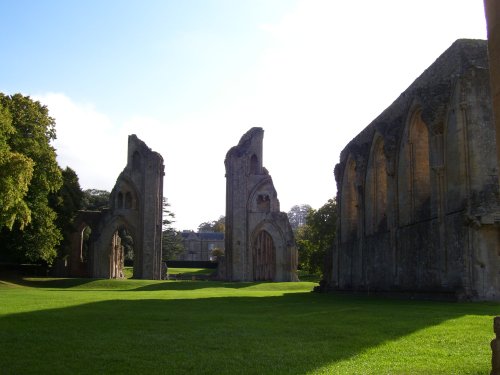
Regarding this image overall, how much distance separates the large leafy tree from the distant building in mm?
76341

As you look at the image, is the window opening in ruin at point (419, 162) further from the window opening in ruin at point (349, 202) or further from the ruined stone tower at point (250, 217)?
the ruined stone tower at point (250, 217)

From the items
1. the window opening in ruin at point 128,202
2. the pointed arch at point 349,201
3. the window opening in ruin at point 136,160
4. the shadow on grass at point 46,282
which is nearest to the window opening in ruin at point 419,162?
the pointed arch at point 349,201

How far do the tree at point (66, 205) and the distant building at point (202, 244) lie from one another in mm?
67456

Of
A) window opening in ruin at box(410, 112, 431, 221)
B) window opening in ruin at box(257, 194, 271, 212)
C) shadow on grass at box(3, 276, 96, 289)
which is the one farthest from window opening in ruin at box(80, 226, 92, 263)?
window opening in ruin at box(410, 112, 431, 221)

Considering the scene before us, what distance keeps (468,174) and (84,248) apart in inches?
1782

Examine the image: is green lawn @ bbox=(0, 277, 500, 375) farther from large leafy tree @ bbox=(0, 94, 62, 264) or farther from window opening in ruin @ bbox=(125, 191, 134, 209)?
window opening in ruin @ bbox=(125, 191, 134, 209)

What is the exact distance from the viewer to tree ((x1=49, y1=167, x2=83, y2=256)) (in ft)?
138

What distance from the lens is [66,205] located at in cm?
4331

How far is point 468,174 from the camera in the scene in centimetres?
1684

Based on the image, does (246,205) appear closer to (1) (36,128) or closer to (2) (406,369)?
(1) (36,128)

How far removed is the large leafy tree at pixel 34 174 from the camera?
32062 millimetres

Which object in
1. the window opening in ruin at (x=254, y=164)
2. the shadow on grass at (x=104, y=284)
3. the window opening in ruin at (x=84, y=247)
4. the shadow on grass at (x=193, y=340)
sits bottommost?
the shadow on grass at (x=104, y=284)

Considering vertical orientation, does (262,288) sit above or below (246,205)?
below

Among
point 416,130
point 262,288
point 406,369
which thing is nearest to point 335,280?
point 262,288
